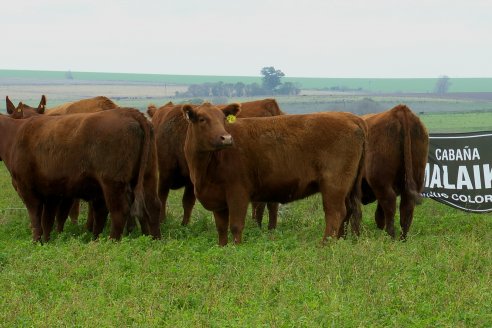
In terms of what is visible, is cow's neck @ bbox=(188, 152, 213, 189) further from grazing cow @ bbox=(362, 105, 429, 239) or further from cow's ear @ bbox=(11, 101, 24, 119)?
cow's ear @ bbox=(11, 101, 24, 119)

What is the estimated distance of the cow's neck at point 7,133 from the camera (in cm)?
1227

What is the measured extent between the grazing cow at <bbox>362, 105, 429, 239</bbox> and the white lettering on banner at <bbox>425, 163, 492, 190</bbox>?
3004 mm

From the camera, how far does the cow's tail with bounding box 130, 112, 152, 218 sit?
10797 millimetres

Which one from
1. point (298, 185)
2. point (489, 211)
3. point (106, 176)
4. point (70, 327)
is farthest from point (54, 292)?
point (489, 211)

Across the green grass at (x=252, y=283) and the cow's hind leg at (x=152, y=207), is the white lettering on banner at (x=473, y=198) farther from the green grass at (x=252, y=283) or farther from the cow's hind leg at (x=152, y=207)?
the cow's hind leg at (x=152, y=207)

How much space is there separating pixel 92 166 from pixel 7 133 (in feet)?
6.95

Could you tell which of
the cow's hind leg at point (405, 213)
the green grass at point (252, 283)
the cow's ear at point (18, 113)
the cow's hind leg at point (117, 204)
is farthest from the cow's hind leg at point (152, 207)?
the cow's ear at point (18, 113)

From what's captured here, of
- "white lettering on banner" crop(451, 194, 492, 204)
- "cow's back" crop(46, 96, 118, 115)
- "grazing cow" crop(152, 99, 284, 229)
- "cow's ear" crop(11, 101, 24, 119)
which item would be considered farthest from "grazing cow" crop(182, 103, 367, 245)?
"cow's ear" crop(11, 101, 24, 119)

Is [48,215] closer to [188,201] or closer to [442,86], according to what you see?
[188,201]

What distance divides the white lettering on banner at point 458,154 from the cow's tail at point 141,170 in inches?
249

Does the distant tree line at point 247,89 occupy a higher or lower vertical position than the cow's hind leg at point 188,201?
lower

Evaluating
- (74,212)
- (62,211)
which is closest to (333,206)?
(62,211)

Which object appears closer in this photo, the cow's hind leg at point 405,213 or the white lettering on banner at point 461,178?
the cow's hind leg at point 405,213

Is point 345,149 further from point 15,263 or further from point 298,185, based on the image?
point 15,263
